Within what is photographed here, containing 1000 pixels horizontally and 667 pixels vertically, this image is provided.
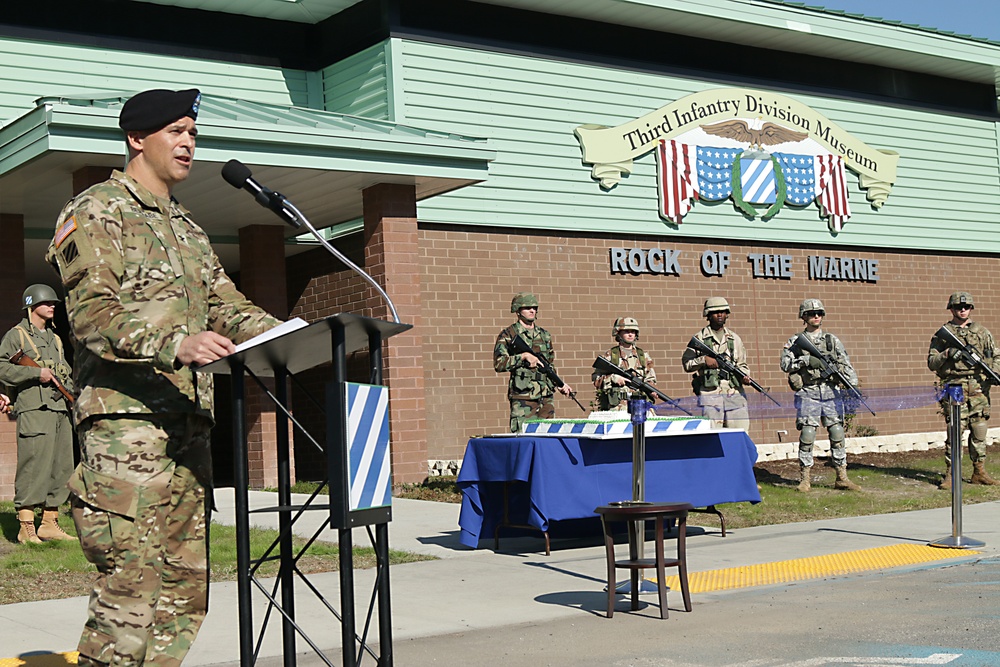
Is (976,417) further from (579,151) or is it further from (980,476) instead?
(579,151)

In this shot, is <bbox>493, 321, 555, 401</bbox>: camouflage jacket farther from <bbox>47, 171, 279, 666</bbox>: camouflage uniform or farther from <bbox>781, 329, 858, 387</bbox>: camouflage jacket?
<bbox>47, 171, 279, 666</bbox>: camouflage uniform

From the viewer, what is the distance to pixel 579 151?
1842 centimetres

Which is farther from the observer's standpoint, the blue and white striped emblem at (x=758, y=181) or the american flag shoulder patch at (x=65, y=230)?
the blue and white striped emblem at (x=758, y=181)

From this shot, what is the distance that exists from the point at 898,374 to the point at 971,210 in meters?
4.01

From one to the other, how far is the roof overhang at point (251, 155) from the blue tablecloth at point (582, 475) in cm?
457

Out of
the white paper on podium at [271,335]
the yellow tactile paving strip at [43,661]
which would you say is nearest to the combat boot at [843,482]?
the yellow tactile paving strip at [43,661]

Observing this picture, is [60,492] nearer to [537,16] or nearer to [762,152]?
[537,16]

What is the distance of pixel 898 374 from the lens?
21.9 m

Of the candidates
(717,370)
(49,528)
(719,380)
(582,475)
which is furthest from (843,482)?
(49,528)

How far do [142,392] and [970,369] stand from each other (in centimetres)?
1341

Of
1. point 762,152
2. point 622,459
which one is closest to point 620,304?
point 762,152

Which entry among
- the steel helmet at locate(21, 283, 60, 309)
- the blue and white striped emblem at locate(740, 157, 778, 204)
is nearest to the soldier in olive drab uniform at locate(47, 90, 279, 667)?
the steel helmet at locate(21, 283, 60, 309)

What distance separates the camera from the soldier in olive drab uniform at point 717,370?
46.3 ft

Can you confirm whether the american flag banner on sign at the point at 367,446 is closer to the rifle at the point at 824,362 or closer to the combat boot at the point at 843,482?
the rifle at the point at 824,362
